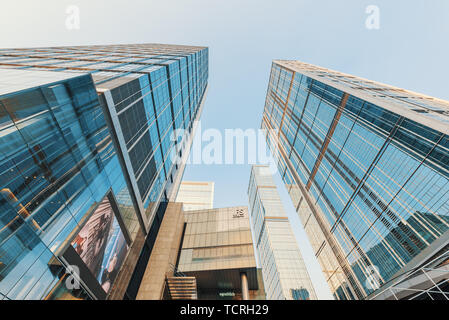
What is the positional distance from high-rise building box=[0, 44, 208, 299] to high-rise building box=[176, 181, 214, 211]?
46648 millimetres

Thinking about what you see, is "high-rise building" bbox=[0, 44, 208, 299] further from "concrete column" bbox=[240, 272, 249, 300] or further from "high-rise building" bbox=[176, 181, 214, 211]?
"high-rise building" bbox=[176, 181, 214, 211]

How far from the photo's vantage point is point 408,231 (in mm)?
25875

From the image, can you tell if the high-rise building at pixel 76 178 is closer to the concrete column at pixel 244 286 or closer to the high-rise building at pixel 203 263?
the high-rise building at pixel 203 263

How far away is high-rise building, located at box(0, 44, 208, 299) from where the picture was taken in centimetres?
1080

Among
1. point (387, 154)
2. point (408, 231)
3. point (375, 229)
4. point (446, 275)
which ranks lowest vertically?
point (375, 229)

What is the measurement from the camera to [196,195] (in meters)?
78.7

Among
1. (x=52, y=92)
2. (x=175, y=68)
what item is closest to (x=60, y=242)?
(x=52, y=92)

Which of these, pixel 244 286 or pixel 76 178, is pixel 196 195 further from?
pixel 76 178

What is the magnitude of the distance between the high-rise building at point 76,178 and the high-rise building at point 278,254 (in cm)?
6888

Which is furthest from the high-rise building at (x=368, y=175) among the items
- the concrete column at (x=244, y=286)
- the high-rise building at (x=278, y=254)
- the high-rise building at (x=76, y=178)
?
the high-rise building at (x=76, y=178)

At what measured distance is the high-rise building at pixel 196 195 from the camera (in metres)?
74.5

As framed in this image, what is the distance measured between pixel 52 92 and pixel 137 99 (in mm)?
10293

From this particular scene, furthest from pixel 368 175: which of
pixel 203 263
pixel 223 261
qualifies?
pixel 203 263
